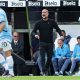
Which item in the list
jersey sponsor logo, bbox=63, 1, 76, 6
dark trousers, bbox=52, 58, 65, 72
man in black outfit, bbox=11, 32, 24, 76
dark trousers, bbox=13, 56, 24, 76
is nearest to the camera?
dark trousers, bbox=52, 58, 65, 72

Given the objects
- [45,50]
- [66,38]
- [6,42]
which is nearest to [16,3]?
[66,38]

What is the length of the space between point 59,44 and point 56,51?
0.23 m

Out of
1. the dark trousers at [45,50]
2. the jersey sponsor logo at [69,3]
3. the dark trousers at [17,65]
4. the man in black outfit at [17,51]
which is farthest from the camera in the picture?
the jersey sponsor logo at [69,3]

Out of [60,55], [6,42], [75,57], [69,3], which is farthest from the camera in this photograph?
[69,3]

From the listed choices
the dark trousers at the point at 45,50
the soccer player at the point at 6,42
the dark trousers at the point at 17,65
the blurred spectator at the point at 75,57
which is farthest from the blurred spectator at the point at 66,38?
the soccer player at the point at 6,42

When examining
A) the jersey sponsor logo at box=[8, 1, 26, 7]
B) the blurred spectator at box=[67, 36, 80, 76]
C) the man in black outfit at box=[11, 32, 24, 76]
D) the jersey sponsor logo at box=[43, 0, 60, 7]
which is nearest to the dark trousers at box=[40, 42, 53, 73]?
the blurred spectator at box=[67, 36, 80, 76]

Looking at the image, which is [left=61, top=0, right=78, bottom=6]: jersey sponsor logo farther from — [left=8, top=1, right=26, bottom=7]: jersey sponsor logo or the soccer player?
the soccer player

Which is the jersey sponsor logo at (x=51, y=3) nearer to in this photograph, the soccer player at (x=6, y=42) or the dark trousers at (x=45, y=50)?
the dark trousers at (x=45, y=50)

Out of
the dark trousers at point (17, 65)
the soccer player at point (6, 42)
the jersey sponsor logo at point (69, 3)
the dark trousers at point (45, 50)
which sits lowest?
the dark trousers at point (17, 65)

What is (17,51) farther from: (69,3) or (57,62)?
(69,3)

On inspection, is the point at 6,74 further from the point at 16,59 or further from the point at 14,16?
the point at 14,16

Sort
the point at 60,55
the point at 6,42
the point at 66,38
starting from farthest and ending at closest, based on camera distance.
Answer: the point at 66,38
the point at 60,55
the point at 6,42

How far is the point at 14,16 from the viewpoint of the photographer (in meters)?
15.9

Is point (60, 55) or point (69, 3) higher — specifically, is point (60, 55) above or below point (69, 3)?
below
